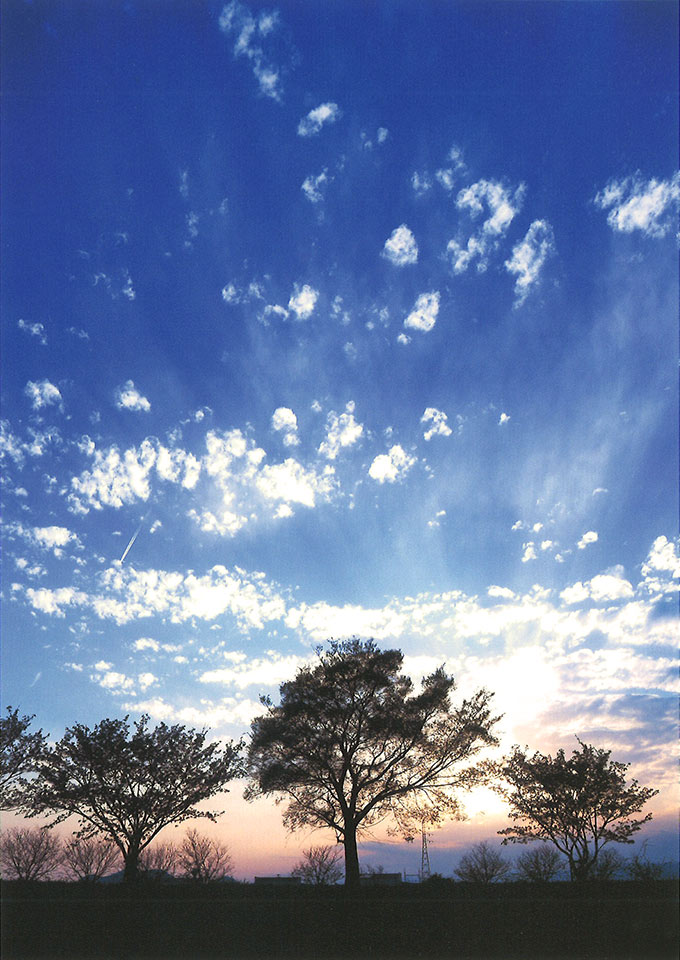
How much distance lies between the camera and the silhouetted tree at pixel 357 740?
37.2 m

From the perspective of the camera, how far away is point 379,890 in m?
28.5

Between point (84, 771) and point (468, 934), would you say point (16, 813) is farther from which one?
point (468, 934)

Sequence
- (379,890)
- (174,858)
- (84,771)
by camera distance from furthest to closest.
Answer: (174,858) → (84,771) → (379,890)

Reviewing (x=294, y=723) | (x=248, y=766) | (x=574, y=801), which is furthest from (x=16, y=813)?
(x=574, y=801)

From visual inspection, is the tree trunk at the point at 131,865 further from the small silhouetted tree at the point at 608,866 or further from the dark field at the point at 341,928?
the small silhouetted tree at the point at 608,866

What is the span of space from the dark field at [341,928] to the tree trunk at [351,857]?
9607 millimetres

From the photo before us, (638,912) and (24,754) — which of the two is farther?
(24,754)

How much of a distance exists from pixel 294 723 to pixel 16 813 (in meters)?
21.5

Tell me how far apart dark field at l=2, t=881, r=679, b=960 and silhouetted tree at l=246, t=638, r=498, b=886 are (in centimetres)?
1191

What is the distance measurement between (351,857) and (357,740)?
6.54 metres

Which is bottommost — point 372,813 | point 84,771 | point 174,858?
point 174,858

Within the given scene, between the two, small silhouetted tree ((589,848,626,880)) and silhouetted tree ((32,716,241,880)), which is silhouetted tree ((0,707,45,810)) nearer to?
silhouetted tree ((32,716,241,880))

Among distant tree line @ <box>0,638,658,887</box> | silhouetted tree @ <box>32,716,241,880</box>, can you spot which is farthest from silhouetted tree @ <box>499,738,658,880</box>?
silhouetted tree @ <box>32,716,241,880</box>

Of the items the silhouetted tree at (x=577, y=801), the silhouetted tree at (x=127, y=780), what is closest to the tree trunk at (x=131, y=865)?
the silhouetted tree at (x=127, y=780)
